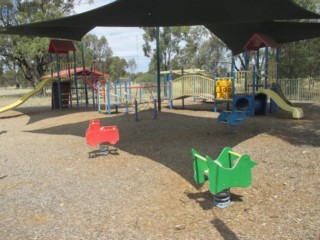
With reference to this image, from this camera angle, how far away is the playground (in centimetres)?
380

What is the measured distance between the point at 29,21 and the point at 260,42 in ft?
68.7

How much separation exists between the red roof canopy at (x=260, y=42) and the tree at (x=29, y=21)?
1769cm

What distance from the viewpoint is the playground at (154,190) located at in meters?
3.80

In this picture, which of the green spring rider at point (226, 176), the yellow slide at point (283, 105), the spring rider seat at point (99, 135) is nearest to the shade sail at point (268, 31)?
the yellow slide at point (283, 105)

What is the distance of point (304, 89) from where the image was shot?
18906 mm

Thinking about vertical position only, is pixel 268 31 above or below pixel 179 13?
above

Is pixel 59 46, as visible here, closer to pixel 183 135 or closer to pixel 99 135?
pixel 183 135

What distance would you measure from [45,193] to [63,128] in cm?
605

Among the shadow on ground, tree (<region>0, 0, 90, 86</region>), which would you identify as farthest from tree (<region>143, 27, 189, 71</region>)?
the shadow on ground

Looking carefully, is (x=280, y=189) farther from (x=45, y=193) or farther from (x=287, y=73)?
(x=287, y=73)

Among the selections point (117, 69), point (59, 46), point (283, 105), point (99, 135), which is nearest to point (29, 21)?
point (59, 46)

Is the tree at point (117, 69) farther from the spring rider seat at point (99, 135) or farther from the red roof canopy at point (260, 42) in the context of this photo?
the spring rider seat at point (99, 135)

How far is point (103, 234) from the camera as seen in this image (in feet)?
12.2

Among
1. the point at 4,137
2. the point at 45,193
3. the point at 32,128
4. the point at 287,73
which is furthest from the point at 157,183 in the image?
the point at 287,73
